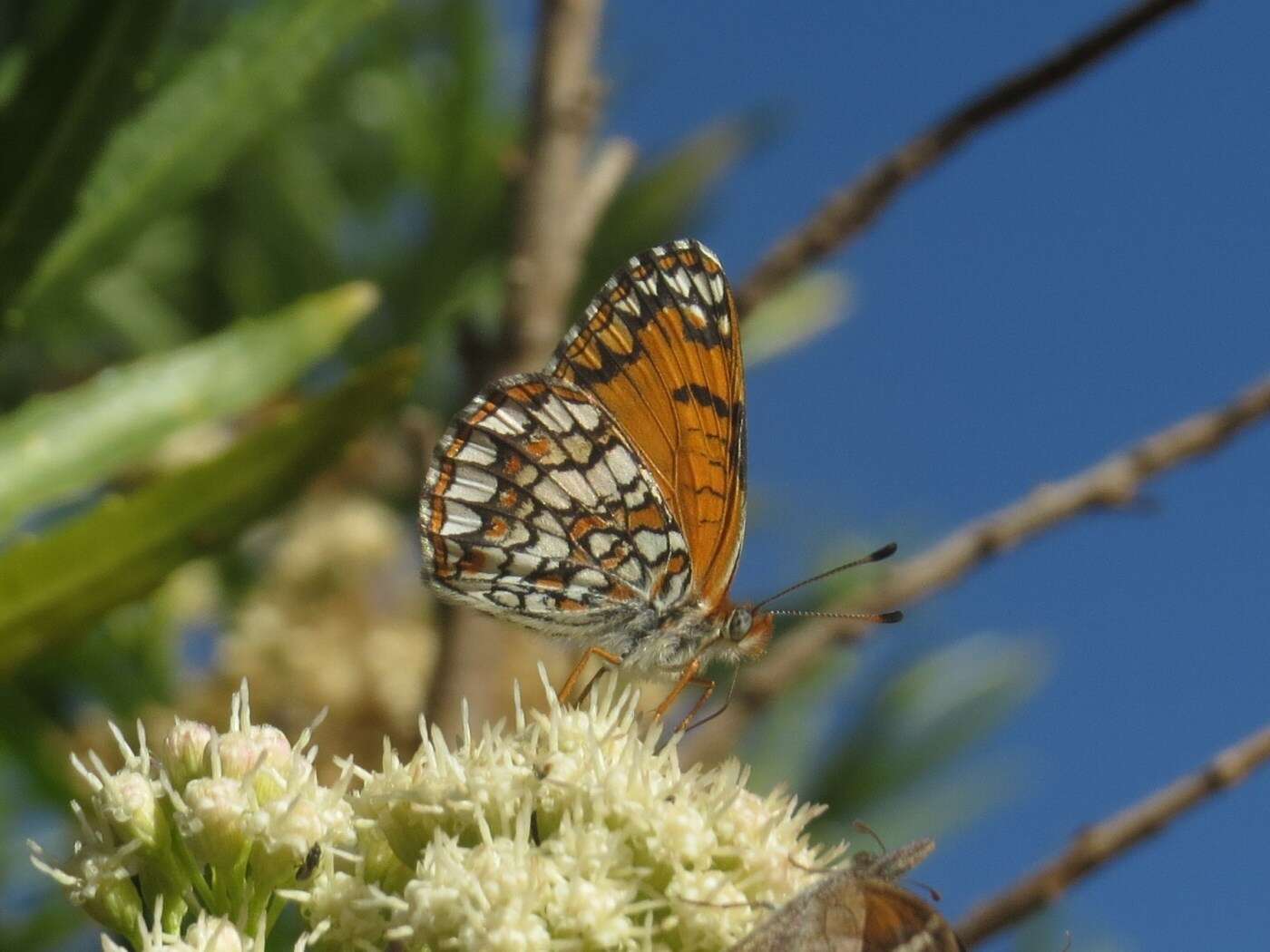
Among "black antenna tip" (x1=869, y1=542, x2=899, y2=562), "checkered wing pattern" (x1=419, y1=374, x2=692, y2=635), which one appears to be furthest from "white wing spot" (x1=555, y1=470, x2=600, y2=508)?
"black antenna tip" (x1=869, y1=542, x2=899, y2=562)

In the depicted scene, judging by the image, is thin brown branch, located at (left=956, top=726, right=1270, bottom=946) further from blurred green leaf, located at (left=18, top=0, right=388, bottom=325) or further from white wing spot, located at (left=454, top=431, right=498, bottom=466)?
blurred green leaf, located at (left=18, top=0, right=388, bottom=325)

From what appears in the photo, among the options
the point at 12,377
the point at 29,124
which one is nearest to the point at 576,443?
the point at 29,124

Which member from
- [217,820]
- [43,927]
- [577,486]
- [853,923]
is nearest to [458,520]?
[577,486]

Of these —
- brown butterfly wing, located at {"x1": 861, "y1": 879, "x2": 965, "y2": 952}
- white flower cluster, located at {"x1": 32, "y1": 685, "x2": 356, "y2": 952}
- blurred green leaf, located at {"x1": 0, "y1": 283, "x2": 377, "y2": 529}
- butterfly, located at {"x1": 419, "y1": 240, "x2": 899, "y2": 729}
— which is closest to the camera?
brown butterfly wing, located at {"x1": 861, "y1": 879, "x2": 965, "y2": 952}

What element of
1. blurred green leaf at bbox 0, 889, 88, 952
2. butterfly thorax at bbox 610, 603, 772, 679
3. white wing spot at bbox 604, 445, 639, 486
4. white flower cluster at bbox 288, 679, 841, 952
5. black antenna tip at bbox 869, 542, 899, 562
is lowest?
white flower cluster at bbox 288, 679, 841, 952

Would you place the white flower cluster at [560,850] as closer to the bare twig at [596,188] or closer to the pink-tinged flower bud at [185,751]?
the pink-tinged flower bud at [185,751]

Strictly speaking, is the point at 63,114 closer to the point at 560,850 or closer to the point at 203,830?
the point at 203,830
